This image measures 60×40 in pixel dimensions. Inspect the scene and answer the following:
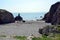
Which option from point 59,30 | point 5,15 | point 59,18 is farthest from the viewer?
point 5,15

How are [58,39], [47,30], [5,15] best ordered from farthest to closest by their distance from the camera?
[5,15] < [47,30] < [58,39]

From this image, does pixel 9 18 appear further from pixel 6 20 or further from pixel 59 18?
pixel 59 18

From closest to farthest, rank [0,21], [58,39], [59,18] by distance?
[58,39] → [59,18] → [0,21]

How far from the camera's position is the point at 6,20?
314 ft

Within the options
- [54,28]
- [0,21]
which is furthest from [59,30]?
[0,21]

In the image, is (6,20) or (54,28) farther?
(6,20)

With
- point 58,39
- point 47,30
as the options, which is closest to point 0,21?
point 47,30

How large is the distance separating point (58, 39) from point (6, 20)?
7454 cm

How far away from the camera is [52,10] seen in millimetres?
102938

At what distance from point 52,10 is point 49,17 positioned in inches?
147

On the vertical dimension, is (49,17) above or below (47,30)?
below

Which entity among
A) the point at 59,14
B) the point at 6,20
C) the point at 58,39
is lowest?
the point at 6,20

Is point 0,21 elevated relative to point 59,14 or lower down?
lower down

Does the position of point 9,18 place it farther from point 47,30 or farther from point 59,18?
point 47,30
